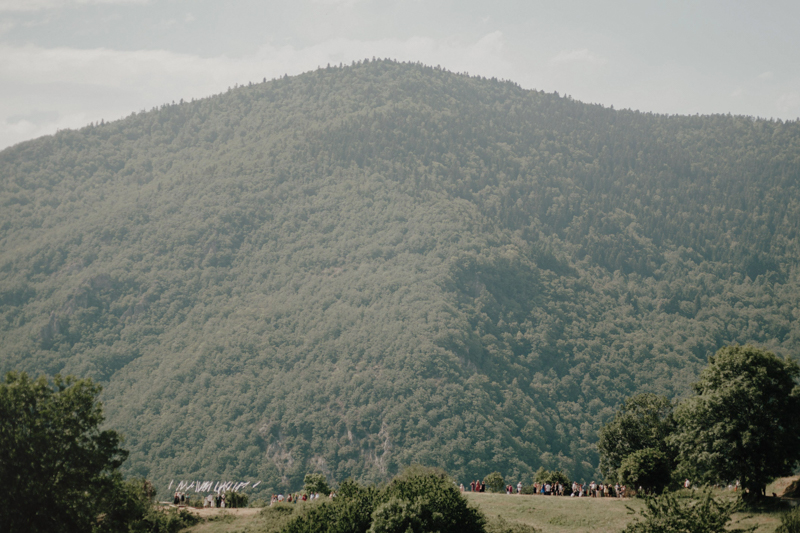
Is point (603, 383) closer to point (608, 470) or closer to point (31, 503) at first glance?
point (608, 470)

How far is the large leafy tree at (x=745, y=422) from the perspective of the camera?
157 feet

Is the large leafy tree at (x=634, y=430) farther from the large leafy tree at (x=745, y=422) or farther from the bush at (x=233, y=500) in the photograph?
the bush at (x=233, y=500)

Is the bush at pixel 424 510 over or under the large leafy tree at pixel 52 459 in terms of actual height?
under

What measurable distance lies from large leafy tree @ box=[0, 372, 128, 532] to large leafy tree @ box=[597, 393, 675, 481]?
53023 millimetres

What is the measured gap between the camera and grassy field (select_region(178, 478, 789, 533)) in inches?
A: 1961

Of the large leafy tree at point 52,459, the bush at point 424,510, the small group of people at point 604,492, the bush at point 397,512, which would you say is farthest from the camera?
the small group of people at point 604,492

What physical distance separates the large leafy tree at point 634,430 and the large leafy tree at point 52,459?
174 ft

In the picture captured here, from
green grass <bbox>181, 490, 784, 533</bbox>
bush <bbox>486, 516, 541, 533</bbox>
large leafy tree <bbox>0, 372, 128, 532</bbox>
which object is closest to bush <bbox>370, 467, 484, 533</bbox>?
bush <bbox>486, 516, 541, 533</bbox>

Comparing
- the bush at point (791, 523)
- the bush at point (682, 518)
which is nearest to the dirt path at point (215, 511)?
the bush at point (682, 518)

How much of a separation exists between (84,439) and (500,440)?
118810 mm

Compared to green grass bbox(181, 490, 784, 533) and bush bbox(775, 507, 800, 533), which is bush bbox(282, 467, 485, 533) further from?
bush bbox(775, 507, 800, 533)

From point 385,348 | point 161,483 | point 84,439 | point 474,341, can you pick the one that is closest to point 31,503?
point 84,439

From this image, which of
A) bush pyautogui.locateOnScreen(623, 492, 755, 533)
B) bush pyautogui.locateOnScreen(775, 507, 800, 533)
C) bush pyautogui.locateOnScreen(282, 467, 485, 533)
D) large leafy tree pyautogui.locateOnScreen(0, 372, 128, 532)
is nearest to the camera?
bush pyautogui.locateOnScreen(623, 492, 755, 533)

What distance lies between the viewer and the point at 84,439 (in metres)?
49.7
